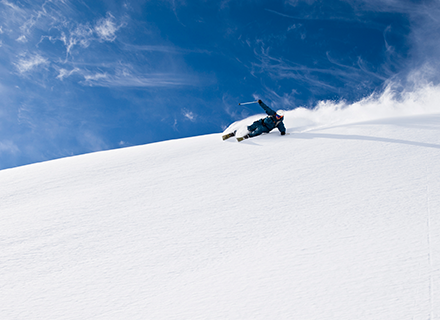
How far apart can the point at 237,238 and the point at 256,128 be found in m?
5.95

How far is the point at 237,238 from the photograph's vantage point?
412cm

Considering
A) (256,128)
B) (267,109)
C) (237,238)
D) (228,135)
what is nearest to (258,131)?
(256,128)

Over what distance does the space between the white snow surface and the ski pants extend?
6.39 feet

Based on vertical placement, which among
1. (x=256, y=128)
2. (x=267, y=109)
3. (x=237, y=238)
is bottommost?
(x=237, y=238)

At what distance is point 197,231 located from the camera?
4.41 m

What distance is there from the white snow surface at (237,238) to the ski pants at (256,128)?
6.39 ft

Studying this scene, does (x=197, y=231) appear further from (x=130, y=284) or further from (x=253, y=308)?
(x=253, y=308)

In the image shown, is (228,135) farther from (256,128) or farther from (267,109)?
(267,109)

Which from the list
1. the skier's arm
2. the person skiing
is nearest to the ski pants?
the person skiing

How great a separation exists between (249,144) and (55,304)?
22.4 feet

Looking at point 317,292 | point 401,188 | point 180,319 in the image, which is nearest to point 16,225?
point 180,319

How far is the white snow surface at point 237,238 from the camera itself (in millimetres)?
2994

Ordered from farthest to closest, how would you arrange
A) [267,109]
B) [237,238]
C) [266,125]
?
[266,125] → [267,109] → [237,238]

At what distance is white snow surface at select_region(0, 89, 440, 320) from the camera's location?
2.99 meters
